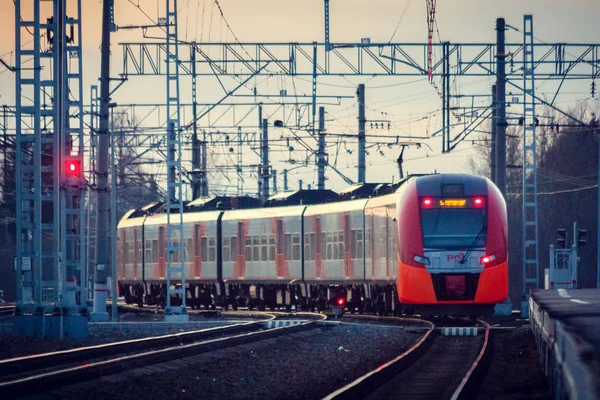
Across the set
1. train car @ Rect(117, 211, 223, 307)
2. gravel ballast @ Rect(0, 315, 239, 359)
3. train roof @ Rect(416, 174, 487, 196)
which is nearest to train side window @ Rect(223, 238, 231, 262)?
train car @ Rect(117, 211, 223, 307)

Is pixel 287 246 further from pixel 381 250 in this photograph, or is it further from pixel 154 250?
pixel 381 250

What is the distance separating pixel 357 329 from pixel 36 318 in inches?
252

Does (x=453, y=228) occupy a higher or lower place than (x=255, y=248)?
higher

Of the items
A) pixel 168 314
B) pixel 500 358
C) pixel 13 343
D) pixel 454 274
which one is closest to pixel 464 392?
pixel 500 358

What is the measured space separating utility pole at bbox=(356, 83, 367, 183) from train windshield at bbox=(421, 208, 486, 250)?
1513 centimetres

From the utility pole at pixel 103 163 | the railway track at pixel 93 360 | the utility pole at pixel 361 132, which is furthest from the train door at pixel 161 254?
the railway track at pixel 93 360

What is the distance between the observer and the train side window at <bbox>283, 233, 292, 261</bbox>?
38.6m

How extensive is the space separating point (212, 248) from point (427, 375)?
2613 centimetres

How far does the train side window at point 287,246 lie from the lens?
38625 millimetres

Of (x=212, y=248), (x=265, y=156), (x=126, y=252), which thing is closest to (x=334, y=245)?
(x=212, y=248)

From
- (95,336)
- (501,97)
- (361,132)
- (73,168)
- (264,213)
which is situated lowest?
(95,336)

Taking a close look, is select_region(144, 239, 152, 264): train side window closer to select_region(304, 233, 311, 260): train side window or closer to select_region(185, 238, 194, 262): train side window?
select_region(185, 238, 194, 262): train side window

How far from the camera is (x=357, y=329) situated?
26.4 m

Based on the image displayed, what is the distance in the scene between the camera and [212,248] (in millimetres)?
43031
